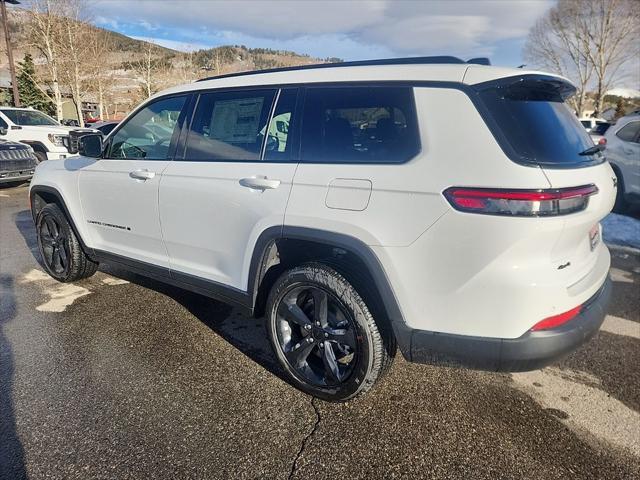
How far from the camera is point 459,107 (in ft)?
6.50

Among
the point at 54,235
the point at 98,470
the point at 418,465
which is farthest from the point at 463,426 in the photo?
the point at 54,235

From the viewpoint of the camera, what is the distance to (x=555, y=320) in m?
1.97

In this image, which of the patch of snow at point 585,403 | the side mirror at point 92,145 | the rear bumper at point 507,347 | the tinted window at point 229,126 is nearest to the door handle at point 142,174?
the tinted window at point 229,126

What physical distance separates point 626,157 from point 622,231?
5.79 feet

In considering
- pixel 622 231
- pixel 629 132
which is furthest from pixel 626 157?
pixel 622 231

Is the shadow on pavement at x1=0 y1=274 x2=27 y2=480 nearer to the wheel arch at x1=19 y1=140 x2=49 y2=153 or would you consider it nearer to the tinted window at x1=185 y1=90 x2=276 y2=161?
the tinted window at x1=185 y1=90 x2=276 y2=161

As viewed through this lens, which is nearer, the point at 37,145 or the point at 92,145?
the point at 92,145

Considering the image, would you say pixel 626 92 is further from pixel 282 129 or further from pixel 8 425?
pixel 8 425

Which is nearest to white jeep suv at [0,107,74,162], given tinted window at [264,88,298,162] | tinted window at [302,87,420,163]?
tinted window at [264,88,298,162]

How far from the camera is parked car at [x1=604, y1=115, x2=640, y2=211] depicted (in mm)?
7238

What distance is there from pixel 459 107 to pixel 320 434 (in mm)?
1817

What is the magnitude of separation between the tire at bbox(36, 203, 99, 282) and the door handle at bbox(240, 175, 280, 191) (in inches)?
95.2

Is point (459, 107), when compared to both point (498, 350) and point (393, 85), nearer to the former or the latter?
point (393, 85)

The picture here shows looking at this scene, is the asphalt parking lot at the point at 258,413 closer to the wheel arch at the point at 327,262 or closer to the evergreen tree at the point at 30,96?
the wheel arch at the point at 327,262
